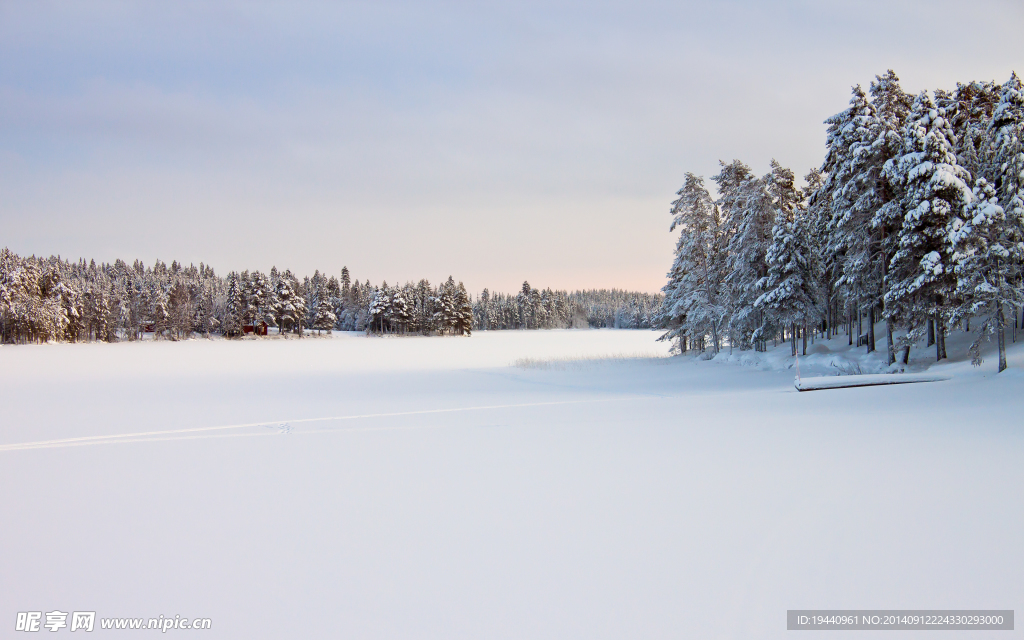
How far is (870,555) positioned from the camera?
4.62 meters

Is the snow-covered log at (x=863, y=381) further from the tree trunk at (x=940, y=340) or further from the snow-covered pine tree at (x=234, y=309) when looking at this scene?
the snow-covered pine tree at (x=234, y=309)

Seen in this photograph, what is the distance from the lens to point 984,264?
1862 cm

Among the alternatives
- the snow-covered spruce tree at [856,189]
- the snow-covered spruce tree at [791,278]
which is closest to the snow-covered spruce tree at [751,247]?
the snow-covered spruce tree at [791,278]

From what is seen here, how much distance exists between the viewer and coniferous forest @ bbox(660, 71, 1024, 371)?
18.9 metres

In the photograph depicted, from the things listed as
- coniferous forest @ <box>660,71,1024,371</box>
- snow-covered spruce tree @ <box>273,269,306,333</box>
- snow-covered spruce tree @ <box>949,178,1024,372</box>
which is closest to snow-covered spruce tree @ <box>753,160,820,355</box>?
coniferous forest @ <box>660,71,1024,371</box>

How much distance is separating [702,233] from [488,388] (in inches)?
814

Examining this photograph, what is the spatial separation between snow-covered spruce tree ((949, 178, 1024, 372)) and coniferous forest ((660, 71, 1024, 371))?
0.05 m

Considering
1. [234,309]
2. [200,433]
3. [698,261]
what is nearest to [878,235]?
[698,261]

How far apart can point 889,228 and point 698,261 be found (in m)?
13.0

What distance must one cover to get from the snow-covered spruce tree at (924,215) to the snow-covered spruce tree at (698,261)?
12.1 metres

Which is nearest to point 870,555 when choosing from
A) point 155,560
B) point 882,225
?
point 155,560

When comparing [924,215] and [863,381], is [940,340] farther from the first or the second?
[863,381]

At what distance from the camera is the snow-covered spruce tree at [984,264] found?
17.9m

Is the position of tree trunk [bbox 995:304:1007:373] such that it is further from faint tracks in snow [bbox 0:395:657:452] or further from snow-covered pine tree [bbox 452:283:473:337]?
snow-covered pine tree [bbox 452:283:473:337]
